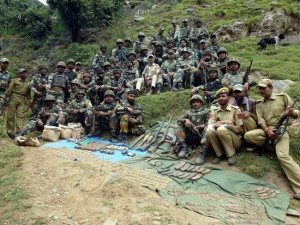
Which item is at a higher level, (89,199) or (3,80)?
(3,80)

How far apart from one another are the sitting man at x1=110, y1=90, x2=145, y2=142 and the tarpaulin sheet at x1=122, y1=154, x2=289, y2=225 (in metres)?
3.23

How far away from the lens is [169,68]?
11.8 m

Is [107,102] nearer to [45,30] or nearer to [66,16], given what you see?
[66,16]

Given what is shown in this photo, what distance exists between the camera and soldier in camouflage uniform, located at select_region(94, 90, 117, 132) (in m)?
9.37

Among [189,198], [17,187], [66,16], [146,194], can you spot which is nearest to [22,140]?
[17,187]

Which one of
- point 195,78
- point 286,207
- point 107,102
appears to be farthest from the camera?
point 195,78

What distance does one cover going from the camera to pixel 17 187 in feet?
17.1

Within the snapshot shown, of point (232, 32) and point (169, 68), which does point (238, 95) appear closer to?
point (169, 68)

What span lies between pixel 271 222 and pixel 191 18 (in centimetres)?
2001

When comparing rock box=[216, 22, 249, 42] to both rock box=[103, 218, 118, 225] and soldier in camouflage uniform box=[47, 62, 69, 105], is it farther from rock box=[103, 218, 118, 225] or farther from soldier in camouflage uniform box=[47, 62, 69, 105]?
rock box=[103, 218, 118, 225]

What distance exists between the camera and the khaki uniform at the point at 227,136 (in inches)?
255

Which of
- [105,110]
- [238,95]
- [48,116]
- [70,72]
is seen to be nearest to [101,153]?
[105,110]

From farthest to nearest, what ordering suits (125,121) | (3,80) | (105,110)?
(3,80)
(105,110)
(125,121)

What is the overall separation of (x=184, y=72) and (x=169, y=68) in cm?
95
